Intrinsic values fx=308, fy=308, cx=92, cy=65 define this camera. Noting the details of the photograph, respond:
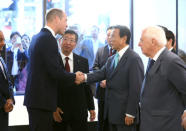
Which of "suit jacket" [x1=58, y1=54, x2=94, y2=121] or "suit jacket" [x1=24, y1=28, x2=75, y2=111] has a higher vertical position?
"suit jacket" [x1=24, y1=28, x2=75, y2=111]

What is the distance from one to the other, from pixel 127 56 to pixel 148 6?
387 centimetres

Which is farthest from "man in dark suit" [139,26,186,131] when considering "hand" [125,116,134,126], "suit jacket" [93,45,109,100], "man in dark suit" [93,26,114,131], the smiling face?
"suit jacket" [93,45,109,100]

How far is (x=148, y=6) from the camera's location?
6688 mm

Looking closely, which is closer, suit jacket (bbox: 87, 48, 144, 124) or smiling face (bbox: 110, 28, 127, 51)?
suit jacket (bbox: 87, 48, 144, 124)

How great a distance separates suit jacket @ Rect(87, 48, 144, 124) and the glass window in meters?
3.57

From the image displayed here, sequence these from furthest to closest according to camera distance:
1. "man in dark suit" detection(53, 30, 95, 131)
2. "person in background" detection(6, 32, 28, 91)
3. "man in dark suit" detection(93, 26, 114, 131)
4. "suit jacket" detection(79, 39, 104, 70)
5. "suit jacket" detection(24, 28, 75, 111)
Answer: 1. "suit jacket" detection(79, 39, 104, 70)
2. "person in background" detection(6, 32, 28, 91)
3. "man in dark suit" detection(93, 26, 114, 131)
4. "man in dark suit" detection(53, 30, 95, 131)
5. "suit jacket" detection(24, 28, 75, 111)

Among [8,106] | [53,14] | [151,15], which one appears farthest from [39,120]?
[151,15]

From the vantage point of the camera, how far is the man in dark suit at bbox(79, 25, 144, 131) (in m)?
2.99

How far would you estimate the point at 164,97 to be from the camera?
2490 mm

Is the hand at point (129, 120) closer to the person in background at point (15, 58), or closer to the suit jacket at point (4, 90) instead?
the suit jacket at point (4, 90)

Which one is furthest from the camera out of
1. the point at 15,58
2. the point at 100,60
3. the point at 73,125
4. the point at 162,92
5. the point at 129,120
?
the point at 15,58

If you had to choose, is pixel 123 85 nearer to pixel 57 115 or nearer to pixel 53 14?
pixel 57 115

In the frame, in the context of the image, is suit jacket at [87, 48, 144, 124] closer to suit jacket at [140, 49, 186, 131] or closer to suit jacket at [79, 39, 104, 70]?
suit jacket at [140, 49, 186, 131]

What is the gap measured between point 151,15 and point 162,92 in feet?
14.7
